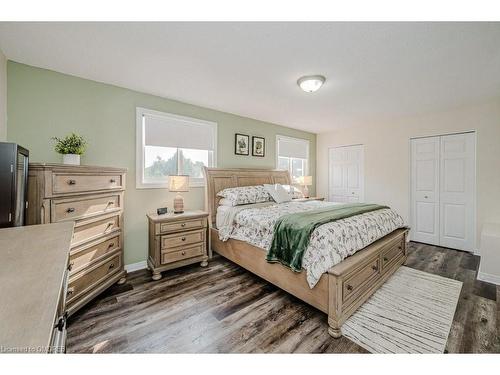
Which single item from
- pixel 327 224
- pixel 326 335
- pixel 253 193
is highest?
pixel 253 193

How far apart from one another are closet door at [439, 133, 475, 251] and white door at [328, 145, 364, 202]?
4.45ft

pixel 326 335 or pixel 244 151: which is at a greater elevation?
pixel 244 151

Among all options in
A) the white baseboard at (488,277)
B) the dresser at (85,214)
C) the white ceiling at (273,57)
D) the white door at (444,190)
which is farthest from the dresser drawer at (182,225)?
the white door at (444,190)

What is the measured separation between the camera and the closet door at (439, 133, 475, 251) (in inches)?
136

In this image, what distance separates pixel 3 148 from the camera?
1.38 metres

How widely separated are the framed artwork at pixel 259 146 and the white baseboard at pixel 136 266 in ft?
8.52

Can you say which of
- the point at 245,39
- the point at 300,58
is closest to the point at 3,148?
the point at 245,39

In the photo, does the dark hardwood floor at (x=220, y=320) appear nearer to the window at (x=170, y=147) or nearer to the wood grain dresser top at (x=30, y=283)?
the wood grain dresser top at (x=30, y=283)

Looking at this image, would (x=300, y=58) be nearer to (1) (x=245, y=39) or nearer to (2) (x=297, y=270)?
(1) (x=245, y=39)

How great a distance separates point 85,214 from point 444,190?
518 centimetres

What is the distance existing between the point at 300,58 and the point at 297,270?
6.50 feet

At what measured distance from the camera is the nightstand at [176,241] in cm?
257

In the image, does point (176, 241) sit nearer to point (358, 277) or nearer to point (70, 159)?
point (70, 159)

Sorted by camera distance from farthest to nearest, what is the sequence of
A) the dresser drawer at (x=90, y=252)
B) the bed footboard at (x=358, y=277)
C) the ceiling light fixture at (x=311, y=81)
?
the ceiling light fixture at (x=311, y=81) < the dresser drawer at (x=90, y=252) < the bed footboard at (x=358, y=277)
